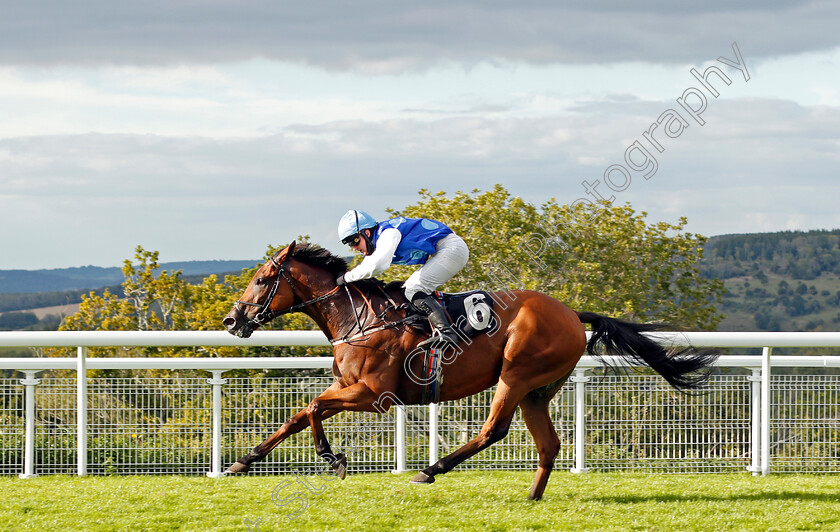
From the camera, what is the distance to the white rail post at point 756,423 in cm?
674

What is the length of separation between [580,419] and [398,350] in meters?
1.79

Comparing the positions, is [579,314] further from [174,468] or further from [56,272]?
[56,272]

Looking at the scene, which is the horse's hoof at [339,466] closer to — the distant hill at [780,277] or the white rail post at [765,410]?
the white rail post at [765,410]

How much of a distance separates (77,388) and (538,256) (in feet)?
27.9

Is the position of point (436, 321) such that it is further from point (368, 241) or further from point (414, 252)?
point (368, 241)

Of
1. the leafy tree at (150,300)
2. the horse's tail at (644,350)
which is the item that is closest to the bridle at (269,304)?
the horse's tail at (644,350)

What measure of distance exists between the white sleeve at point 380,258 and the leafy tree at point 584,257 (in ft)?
23.1

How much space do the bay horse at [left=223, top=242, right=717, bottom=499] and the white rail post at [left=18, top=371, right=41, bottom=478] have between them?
1.85 metres

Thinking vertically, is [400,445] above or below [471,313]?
below

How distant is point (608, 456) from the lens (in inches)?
270

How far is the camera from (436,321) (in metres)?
5.52

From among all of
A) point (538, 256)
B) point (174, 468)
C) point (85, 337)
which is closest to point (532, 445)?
point (174, 468)

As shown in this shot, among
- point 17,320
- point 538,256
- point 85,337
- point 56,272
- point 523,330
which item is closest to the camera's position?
point 523,330

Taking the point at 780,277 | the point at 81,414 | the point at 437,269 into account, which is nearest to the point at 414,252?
the point at 437,269
